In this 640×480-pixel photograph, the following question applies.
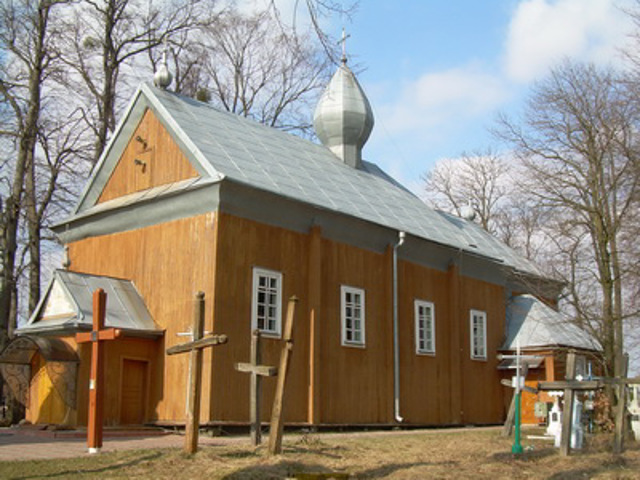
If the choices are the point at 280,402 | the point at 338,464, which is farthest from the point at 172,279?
the point at 338,464

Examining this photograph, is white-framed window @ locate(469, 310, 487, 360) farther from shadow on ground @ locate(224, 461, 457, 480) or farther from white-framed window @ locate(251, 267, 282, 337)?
shadow on ground @ locate(224, 461, 457, 480)

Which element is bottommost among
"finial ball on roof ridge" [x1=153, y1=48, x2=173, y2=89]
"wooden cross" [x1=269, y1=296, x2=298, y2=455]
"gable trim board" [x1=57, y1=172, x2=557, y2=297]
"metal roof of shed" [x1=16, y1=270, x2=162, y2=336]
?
"wooden cross" [x1=269, y1=296, x2=298, y2=455]

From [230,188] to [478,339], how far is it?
1066cm

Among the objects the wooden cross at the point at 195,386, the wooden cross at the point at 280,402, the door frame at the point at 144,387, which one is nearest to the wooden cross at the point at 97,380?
the wooden cross at the point at 195,386

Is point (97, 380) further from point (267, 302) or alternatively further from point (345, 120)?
point (345, 120)

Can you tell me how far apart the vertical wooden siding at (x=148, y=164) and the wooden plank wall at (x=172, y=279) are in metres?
1.15

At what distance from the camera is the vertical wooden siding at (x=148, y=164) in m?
18.4

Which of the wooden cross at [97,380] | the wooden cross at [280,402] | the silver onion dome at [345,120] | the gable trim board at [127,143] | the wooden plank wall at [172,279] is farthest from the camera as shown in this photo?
the silver onion dome at [345,120]

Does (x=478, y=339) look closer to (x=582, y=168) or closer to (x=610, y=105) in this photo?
(x=582, y=168)

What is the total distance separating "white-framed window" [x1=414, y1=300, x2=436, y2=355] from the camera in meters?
21.8

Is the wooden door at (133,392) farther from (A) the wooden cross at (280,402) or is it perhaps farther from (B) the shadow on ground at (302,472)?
(B) the shadow on ground at (302,472)

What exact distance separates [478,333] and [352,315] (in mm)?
6258

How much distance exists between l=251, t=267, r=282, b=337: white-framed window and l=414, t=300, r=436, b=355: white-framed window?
514 centimetres

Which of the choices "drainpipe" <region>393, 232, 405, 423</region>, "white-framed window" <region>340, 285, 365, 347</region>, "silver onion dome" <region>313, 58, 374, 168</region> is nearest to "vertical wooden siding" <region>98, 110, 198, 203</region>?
"white-framed window" <region>340, 285, 365, 347</region>
